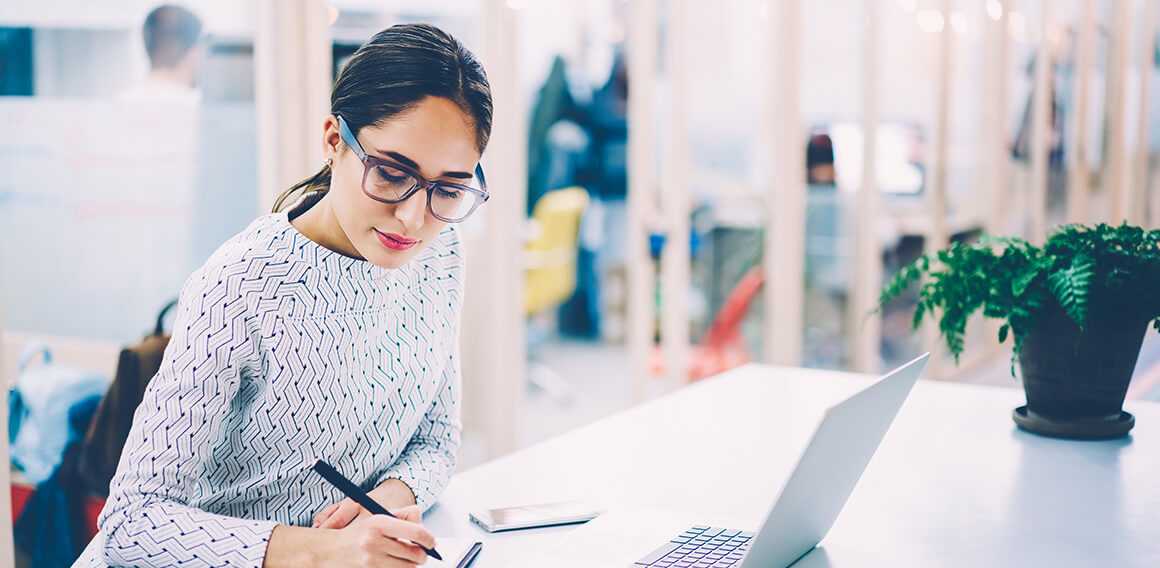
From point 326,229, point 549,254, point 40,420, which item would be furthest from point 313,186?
point 549,254

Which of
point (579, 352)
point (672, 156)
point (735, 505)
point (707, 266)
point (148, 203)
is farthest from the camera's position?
point (579, 352)

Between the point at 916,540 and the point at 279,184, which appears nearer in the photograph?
the point at 916,540

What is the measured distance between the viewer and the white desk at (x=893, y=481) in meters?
1.32

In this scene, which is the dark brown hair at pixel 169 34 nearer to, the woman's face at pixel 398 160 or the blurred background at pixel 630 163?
the blurred background at pixel 630 163

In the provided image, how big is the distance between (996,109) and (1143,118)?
238cm

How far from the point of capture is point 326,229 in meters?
1.35

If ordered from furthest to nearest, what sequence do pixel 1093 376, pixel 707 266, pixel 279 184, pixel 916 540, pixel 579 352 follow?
pixel 579 352, pixel 707 266, pixel 279 184, pixel 1093 376, pixel 916 540

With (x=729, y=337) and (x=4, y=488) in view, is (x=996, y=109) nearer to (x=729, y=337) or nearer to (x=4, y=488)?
(x=729, y=337)

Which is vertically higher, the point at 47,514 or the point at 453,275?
the point at 453,275

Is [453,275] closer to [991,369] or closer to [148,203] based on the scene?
[148,203]

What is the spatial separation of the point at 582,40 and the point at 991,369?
10.0 ft

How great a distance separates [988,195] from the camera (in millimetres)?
6180

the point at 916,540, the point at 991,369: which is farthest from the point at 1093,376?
the point at 991,369

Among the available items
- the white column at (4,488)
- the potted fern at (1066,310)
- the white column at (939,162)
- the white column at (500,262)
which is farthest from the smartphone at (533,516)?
the white column at (939,162)
